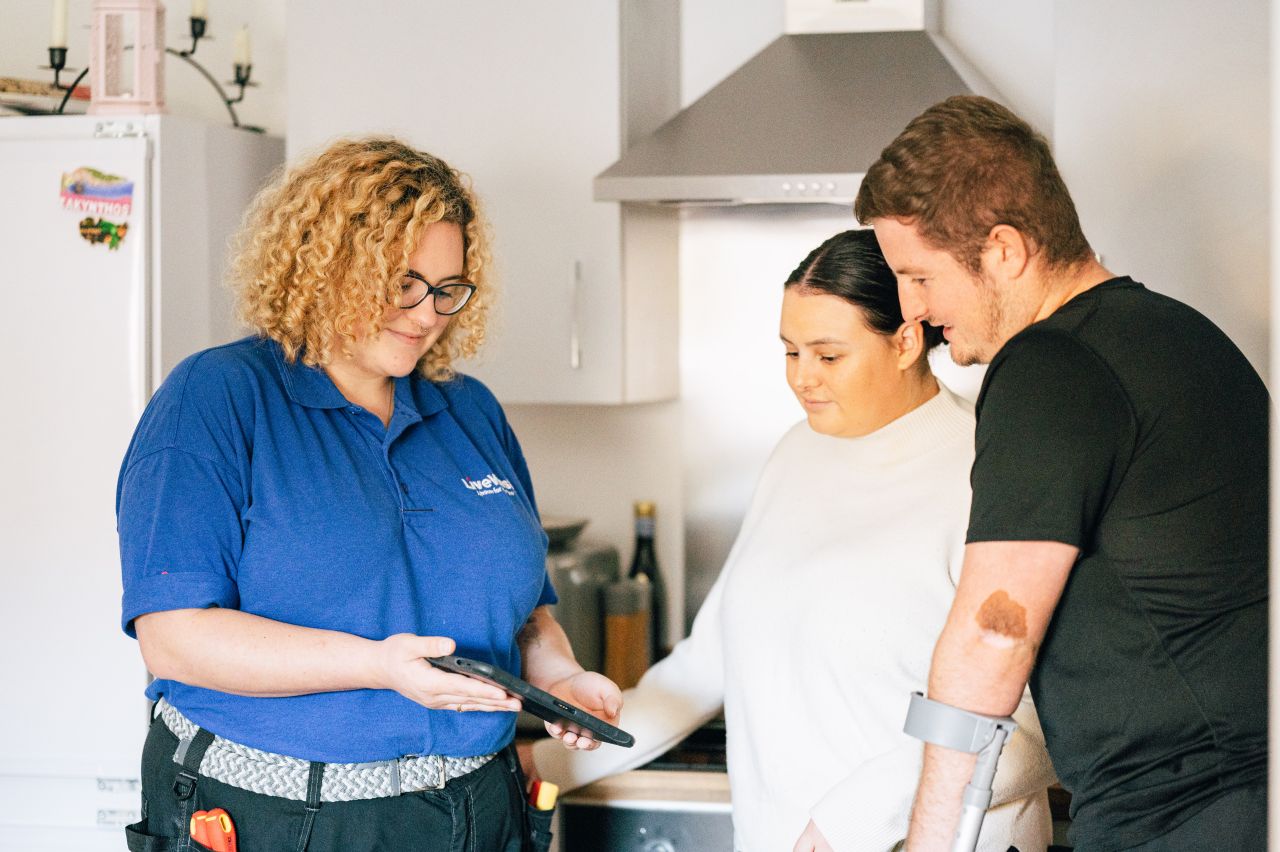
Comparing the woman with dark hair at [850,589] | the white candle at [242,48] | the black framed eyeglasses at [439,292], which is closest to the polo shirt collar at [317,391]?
the black framed eyeglasses at [439,292]

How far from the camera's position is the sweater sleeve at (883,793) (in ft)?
4.72

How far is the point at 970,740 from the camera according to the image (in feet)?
3.67

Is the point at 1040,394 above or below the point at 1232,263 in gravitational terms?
below

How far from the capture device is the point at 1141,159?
75.6 inches

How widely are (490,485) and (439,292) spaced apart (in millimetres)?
232

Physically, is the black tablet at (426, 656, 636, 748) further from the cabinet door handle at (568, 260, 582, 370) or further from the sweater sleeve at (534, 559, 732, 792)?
the cabinet door handle at (568, 260, 582, 370)

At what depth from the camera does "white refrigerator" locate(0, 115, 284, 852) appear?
217 cm

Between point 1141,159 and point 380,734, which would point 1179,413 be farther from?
point 1141,159

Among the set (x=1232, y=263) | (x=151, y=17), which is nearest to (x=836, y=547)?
(x=1232, y=263)

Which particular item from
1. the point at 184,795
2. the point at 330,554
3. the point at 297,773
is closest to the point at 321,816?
the point at 297,773

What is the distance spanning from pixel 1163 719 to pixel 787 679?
522mm

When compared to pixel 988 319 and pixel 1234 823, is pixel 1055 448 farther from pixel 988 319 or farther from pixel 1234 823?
pixel 1234 823

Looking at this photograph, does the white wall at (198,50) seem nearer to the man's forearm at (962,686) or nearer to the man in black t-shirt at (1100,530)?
the man in black t-shirt at (1100,530)

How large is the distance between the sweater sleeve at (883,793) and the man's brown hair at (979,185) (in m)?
0.58
